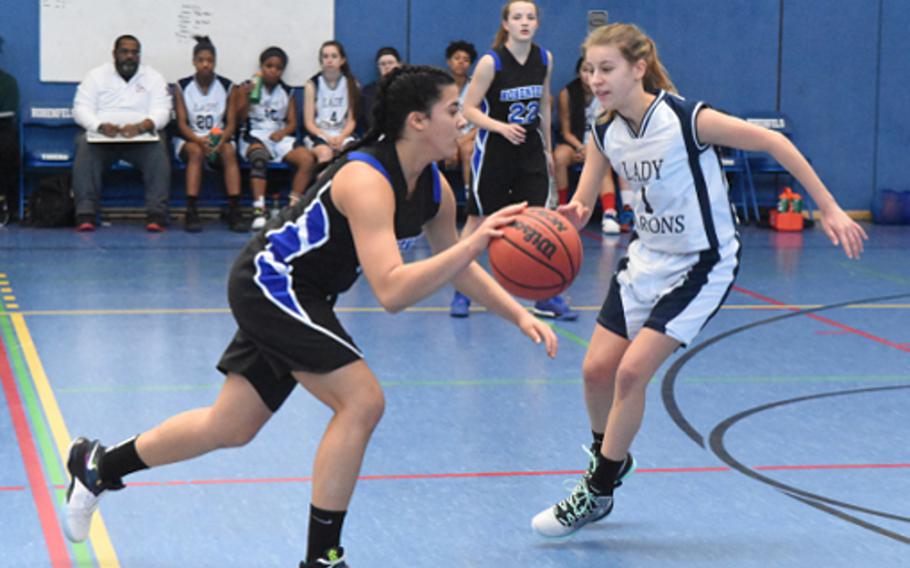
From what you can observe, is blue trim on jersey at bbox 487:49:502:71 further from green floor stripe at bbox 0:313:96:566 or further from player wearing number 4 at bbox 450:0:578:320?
green floor stripe at bbox 0:313:96:566

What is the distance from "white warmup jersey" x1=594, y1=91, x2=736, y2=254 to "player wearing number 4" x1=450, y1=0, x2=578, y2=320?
3308mm

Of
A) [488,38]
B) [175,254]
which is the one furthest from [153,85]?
[488,38]

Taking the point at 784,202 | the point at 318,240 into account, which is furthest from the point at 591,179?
the point at 784,202

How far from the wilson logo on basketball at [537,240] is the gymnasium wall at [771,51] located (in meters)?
9.01

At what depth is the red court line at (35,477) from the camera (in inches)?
153

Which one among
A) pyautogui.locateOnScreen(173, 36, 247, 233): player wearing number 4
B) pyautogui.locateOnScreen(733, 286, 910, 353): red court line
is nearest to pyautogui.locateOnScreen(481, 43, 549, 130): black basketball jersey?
pyautogui.locateOnScreen(733, 286, 910, 353): red court line

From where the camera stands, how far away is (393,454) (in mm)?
4898

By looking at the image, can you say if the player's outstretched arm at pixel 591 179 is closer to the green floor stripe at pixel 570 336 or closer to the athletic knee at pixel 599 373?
the athletic knee at pixel 599 373

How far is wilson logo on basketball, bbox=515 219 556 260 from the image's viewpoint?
3.65 meters

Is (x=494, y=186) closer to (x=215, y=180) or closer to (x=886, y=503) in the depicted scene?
(x=886, y=503)

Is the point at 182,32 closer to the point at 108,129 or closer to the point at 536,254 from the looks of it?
the point at 108,129

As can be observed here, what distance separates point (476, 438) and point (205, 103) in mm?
7286

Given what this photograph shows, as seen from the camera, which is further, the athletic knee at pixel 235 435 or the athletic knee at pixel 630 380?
the athletic knee at pixel 630 380

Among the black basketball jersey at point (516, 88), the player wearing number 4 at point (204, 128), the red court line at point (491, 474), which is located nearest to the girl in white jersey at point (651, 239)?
the red court line at point (491, 474)
